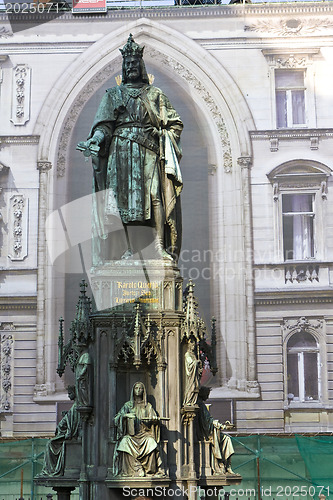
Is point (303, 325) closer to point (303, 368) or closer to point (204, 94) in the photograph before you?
point (303, 368)

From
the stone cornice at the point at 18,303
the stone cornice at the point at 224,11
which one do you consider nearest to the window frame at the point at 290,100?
the stone cornice at the point at 224,11

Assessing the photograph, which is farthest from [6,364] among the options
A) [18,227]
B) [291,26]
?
[291,26]

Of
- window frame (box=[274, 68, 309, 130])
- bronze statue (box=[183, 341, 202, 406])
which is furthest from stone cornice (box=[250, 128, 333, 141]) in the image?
bronze statue (box=[183, 341, 202, 406])

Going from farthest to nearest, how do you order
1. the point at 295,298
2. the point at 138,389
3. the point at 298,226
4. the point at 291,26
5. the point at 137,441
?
the point at 291,26
the point at 298,226
the point at 295,298
the point at 138,389
the point at 137,441

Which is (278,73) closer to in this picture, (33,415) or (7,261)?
(7,261)

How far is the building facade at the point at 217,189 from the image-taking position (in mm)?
18328

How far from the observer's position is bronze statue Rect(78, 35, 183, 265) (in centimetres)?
1084

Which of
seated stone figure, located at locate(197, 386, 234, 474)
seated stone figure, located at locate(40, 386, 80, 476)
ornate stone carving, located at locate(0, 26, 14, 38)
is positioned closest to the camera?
seated stone figure, located at locate(197, 386, 234, 474)

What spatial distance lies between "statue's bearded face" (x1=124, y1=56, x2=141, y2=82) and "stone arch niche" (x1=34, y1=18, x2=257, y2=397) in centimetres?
787

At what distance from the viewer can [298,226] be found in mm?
19094

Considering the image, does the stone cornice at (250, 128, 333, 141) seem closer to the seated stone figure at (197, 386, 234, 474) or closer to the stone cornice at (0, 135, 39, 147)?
the stone cornice at (0, 135, 39, 147)

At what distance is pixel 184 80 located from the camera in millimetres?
19781

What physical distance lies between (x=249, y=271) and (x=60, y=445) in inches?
356

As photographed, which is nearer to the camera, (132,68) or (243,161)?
(132,68)
